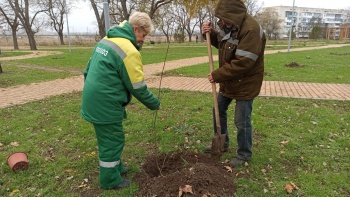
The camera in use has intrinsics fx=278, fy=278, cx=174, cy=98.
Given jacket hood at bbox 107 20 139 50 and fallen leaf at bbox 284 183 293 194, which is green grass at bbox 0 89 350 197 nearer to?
fallen leaf at bbox 284 183 293 194

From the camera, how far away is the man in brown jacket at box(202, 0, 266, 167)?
9.27 feet

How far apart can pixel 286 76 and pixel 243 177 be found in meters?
6.79

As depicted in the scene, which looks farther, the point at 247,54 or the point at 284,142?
the point at 284,142

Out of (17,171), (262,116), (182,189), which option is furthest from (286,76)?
(17,171)

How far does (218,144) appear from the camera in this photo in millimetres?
3496

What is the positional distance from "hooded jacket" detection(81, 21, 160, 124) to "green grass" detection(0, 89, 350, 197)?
0.93m

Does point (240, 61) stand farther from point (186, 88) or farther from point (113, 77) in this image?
point (186, 88)

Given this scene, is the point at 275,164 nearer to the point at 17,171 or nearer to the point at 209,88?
the point at 17,171

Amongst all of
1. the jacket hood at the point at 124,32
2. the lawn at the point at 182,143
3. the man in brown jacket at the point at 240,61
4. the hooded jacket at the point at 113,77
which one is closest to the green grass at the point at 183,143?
the lawn at the point at 182,143

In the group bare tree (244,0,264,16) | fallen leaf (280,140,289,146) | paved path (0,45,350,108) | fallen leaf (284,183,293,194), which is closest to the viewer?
fallen leaf (284,183,293,194)

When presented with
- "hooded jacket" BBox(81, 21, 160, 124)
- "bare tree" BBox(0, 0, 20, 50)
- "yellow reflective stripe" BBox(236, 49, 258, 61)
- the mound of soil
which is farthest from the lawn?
"bare tree" BBox(0, 0, 20, 50)

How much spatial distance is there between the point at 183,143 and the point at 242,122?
3.88 ft

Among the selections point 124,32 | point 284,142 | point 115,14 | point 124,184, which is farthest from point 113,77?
point 115,14

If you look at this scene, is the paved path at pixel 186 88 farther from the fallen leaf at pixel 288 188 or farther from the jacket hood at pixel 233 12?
the jacket hood at pixel 233 12
